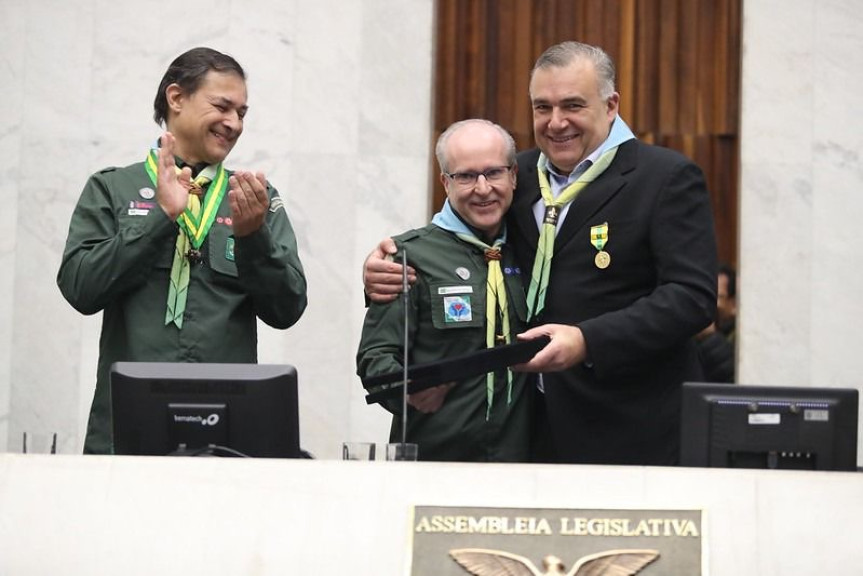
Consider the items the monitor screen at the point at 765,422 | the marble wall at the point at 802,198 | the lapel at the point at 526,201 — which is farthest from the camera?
the marble wall at the point at 802,198

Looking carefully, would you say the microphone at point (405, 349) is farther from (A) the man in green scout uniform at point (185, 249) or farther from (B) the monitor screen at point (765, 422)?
(B) the monitor screen at point (765, 422)

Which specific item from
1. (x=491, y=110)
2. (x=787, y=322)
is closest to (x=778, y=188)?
(x=787, y=322)

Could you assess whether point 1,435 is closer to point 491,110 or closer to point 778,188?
point 491,110

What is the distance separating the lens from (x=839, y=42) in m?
8.11

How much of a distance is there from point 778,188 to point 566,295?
360cm

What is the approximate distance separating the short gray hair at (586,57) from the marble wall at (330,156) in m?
3.34

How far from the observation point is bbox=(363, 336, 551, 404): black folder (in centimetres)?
410

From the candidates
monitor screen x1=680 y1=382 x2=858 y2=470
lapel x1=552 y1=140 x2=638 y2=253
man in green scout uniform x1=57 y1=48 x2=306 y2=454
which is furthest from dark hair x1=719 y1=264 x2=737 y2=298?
monitor screen x1=680 y1=382 x2=858 y2=470

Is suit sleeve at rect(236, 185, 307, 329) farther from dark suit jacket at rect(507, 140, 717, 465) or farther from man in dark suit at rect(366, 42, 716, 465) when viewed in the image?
dark suit jacket at rect(507, 140, 717, 465)

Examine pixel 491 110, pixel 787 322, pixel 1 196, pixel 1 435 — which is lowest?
pixel 1 435

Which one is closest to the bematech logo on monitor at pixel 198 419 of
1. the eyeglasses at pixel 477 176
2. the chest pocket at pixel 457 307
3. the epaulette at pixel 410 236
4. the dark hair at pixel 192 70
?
the chest pocket at pixel 457 307

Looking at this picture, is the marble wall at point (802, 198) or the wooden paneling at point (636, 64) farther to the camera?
the wooden paneling at point (636, 64)

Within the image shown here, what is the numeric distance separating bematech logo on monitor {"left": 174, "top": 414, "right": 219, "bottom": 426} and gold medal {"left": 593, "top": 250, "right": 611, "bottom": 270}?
133 cm

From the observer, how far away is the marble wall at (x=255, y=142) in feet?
26.5
